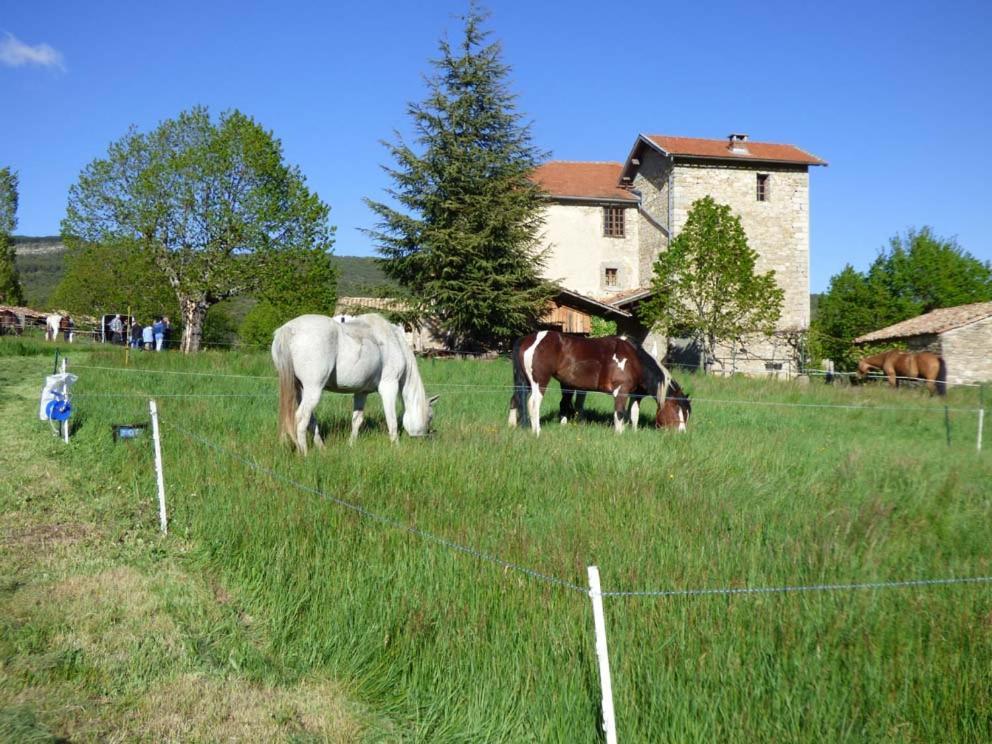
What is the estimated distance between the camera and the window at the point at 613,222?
3912 cm

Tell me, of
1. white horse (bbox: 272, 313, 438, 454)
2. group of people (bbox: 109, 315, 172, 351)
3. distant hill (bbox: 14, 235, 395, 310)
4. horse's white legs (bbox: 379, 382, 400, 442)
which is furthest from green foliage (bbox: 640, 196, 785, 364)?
distant hill (bbox: 14, 235, 395, 310)

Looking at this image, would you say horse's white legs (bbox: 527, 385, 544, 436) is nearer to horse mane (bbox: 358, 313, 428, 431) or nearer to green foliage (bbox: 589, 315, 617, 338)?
horse mane (bbox: 358, 313, 428, 431)

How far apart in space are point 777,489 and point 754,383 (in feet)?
47.0

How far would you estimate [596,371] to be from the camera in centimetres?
1397

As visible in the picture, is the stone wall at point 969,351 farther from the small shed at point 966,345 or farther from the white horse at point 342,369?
the white horse at point 342,369

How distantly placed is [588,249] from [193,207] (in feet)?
60.0

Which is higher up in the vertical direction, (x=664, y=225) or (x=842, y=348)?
(x=664, y=225)

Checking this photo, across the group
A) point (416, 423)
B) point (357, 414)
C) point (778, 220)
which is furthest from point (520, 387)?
point (778, 220)

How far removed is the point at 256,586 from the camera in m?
5.68

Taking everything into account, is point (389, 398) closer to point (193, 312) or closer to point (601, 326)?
point (601, 326)

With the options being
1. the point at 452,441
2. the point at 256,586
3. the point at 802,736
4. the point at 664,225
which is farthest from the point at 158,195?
the point at 802,736

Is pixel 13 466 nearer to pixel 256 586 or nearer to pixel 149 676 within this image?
pixel 256 586

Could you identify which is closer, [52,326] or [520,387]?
[520,387]

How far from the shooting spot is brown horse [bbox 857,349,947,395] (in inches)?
934
